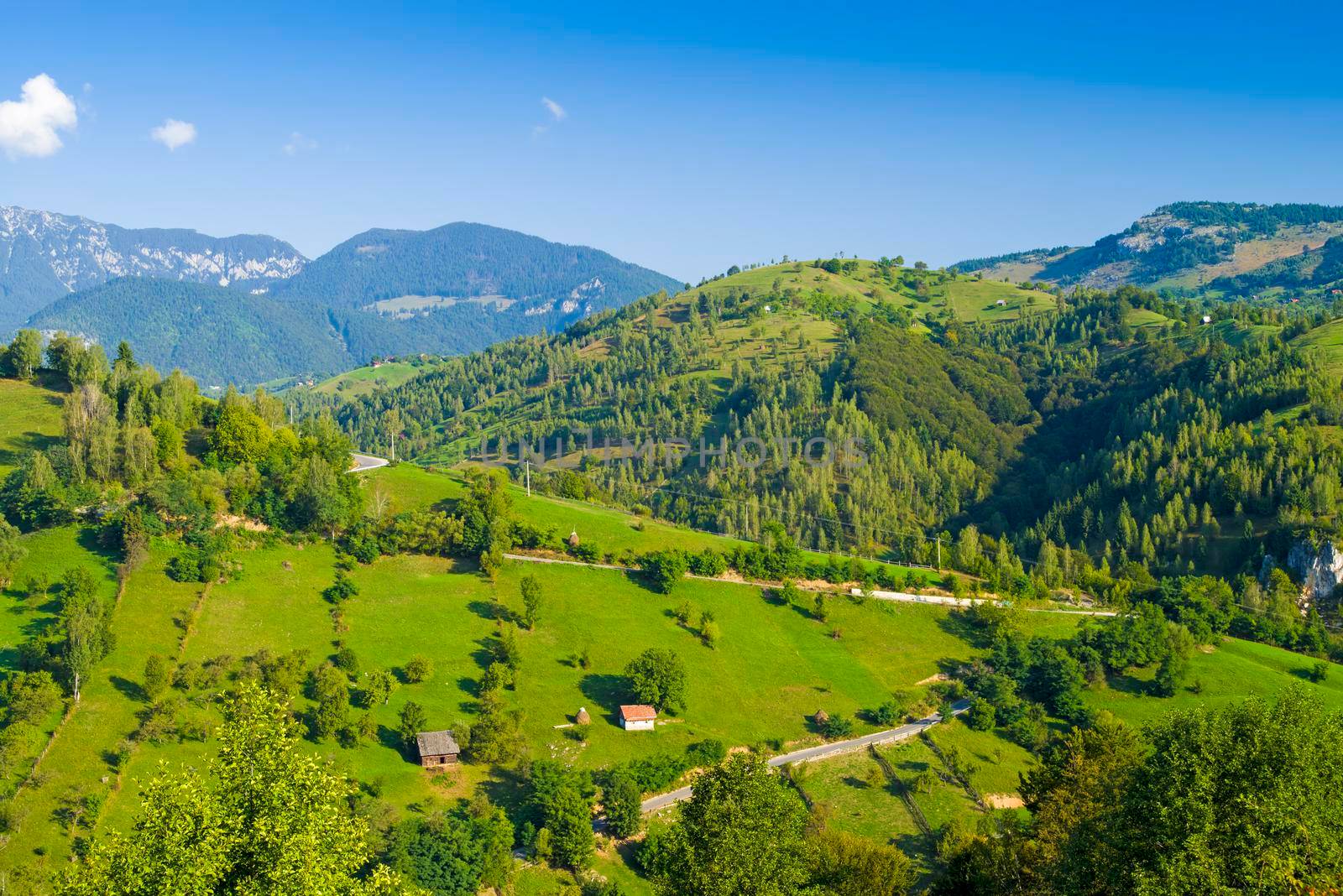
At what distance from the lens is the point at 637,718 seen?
294 ft

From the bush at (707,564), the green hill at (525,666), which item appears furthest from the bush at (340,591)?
the bush at (707,564)

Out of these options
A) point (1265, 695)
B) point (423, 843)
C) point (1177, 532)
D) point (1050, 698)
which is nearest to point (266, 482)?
point (423, 843)

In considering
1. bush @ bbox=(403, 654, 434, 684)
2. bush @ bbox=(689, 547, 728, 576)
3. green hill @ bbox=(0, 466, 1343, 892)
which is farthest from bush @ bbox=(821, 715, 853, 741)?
bush @ bbox=(403, 654, 434, 684)

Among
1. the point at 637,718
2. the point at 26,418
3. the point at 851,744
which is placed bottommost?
the point at 851,744

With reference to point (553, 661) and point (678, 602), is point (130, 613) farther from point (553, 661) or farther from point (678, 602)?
point (678, 602)

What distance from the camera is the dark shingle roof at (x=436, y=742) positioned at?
7981 cm

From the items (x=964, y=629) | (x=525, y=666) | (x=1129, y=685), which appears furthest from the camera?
(x=964, y=629)

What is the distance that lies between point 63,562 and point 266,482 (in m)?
23.0

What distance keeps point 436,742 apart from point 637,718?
18.5 m

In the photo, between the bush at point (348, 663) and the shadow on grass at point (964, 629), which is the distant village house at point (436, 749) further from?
the shadow on grass at point (964, 629)

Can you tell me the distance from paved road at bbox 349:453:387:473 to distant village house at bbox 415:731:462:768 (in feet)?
176

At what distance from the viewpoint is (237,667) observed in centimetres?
8500

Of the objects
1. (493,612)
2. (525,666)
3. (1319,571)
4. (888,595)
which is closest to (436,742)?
(525,666)

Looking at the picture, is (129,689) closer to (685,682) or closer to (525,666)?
(525,666)
